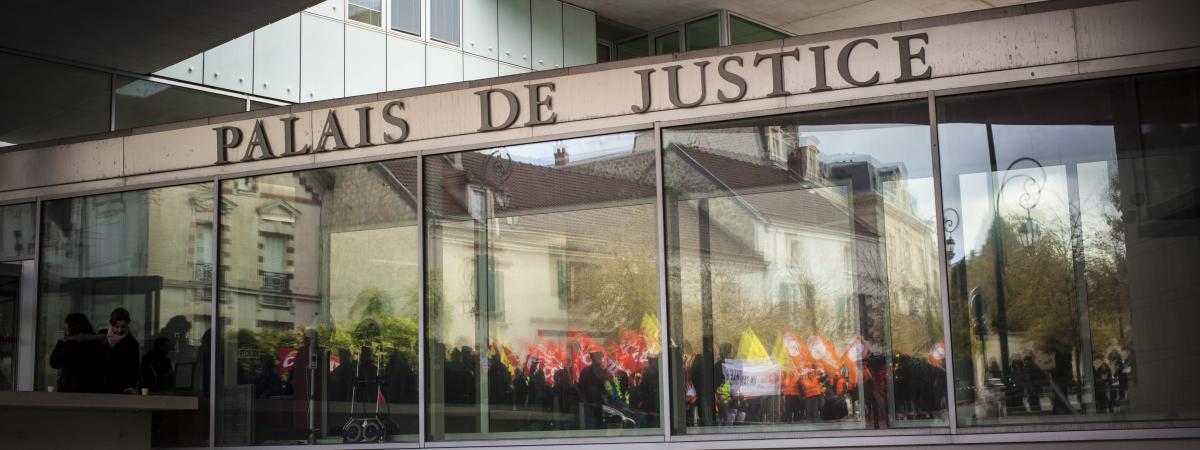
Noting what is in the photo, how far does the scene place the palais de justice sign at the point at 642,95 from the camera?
419 inches

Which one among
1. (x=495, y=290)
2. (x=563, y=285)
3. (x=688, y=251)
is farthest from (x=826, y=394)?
(x=495, y=290)

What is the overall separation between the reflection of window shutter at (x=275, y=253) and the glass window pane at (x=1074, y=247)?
6.81 m

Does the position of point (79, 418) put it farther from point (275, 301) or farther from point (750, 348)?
point (750, 348)

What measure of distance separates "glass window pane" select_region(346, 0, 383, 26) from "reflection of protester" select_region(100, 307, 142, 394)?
10141 mm

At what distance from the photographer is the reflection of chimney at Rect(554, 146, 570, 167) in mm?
11789

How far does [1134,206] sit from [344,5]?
50.6ft

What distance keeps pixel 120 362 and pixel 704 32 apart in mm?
16137

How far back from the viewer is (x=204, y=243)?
1325 centimetres

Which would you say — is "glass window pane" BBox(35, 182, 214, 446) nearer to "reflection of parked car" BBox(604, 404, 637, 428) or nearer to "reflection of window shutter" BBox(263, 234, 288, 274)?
"reflection of window shutter" BBox(263, 234, 288, 274)

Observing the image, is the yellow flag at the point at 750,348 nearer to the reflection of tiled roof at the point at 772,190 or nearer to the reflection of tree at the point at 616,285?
the reflection of tree at the point at 616,285

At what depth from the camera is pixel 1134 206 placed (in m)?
9.78

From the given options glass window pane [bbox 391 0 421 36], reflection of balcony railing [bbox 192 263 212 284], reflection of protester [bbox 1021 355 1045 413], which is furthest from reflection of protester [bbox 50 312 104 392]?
glass window pane [bbox 391 0 421 36]

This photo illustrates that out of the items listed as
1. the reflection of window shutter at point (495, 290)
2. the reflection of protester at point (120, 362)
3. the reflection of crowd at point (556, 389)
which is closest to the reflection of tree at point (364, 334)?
the reflection of crowd at point (556, 389)

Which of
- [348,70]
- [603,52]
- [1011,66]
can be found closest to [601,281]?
[1011,66]
